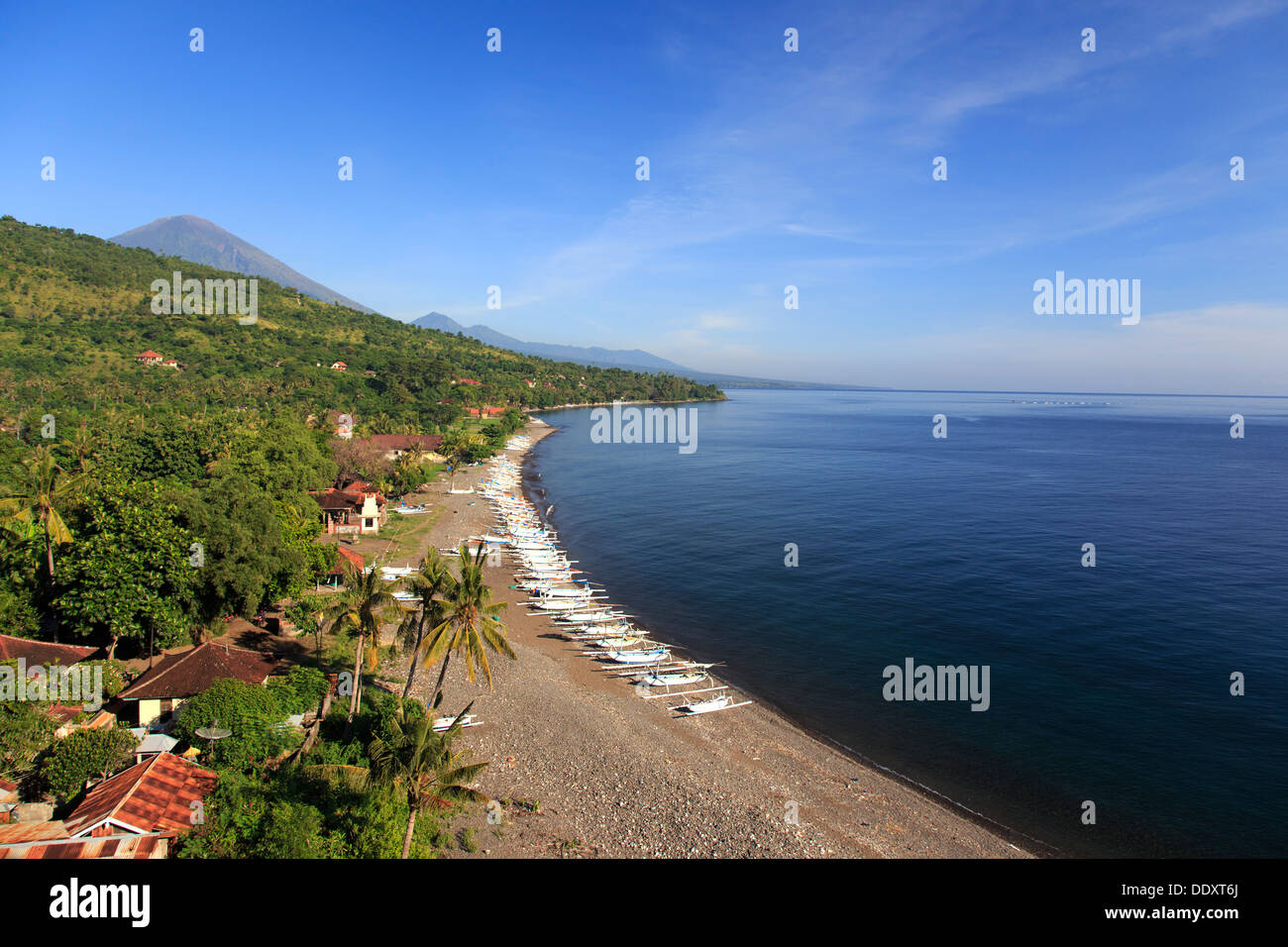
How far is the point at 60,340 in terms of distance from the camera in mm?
97750

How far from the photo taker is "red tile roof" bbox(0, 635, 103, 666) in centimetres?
2384

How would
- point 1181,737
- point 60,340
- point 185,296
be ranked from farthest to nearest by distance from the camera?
point 185,296, point 60,340, point 1181,737

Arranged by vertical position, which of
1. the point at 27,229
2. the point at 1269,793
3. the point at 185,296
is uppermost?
the point at 27,229

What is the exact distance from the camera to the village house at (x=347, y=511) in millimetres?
50938

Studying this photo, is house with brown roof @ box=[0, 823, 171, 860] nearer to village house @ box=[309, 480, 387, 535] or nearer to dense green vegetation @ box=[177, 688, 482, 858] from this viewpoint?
dense green vegetation @ box=[177, 688, 482, 858]

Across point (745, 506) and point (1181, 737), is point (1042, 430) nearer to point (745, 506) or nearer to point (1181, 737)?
point (745, 506)

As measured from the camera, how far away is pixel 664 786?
24.0 metres
